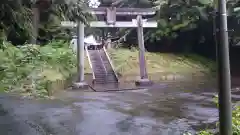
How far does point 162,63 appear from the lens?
73.4 feet

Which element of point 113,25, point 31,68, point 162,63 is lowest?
point 162,63

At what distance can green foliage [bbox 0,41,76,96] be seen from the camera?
498 inches

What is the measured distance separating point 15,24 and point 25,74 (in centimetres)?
822

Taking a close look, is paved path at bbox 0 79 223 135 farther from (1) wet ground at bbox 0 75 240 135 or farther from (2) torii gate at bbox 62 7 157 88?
(2) torii gate at bbox 62 7 157 88

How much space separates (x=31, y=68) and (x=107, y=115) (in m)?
6.39

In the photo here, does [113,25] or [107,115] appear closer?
[107,115]

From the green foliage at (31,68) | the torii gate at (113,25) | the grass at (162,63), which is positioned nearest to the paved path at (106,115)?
the green foliage at (31,68)

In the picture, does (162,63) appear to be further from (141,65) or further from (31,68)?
(31,68)

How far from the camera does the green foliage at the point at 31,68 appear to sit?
1264 centimetres

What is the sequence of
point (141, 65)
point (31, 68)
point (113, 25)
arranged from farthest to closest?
point (113, 25), point (141, 65), point (31, 68)

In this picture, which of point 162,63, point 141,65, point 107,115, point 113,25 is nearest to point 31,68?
point 113,25

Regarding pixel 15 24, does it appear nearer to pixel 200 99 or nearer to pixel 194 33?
pixel 200 99

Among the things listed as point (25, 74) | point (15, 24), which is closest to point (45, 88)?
point (25, 74)

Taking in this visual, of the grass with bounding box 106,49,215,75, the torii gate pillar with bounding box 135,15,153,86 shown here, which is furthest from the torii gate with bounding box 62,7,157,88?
the grass with bounding box 106,49,215,75
